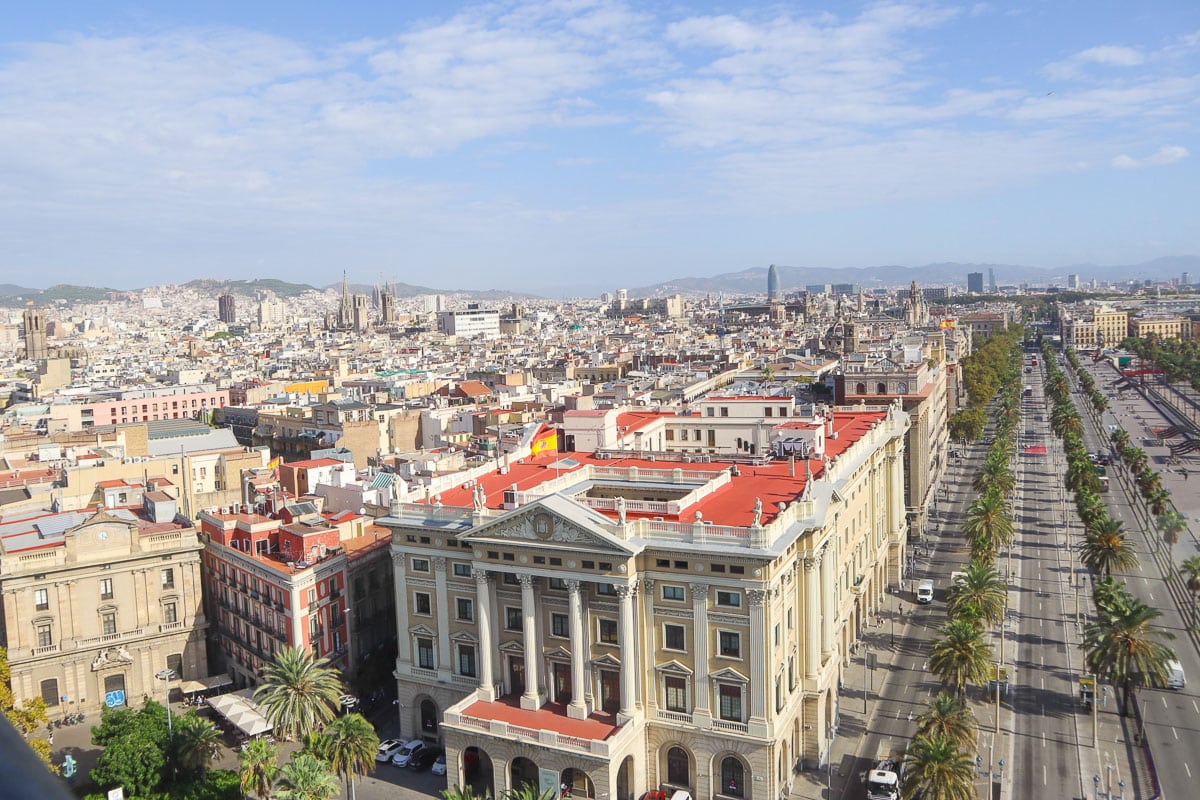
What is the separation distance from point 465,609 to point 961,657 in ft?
90.8

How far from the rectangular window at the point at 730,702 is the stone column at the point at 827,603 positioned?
9.79m

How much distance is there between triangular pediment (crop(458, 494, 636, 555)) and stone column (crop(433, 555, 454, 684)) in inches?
216

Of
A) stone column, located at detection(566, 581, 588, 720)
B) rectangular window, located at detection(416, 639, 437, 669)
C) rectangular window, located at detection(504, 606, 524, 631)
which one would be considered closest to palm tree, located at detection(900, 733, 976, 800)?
stone column, located at detection(566, 581, 588, 720)

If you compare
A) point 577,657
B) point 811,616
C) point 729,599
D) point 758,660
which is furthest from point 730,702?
point 577,657

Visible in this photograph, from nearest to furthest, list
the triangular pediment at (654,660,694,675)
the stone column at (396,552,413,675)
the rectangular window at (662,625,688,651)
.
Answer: the triangular pediment at (654,660,694,675)
the rectangular window at (662,625,688,651)
the stone column at (396,552,413,675)

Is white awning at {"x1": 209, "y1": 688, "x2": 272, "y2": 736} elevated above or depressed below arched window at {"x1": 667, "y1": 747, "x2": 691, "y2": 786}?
above

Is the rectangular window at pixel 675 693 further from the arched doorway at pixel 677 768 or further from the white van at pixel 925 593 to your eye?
Result: the white van at pixel 925 593

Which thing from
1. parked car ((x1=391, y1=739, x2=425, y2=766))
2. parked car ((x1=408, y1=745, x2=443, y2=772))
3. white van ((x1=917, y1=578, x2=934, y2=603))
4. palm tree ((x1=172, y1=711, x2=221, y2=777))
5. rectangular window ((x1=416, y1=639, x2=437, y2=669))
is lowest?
parked car ((x1=408, y1=745, x2=443, y2=772))

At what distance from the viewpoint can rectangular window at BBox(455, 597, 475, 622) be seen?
185 ft

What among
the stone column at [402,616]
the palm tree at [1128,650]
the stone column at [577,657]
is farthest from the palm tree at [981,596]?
the stone column at [402,616]

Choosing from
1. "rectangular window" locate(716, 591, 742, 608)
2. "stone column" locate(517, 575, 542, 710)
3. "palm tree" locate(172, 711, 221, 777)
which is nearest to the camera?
"rectangular window" locate(716, 591, 742, 608)

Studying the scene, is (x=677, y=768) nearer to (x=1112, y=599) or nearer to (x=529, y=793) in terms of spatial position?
(x=529, y=793)

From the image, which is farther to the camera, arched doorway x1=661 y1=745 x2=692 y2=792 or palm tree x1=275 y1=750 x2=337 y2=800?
arched doorway x1=661 y1=745 x2=692 y2=792

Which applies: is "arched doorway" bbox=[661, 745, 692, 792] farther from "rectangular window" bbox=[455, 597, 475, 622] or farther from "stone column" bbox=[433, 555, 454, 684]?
"stone column" bbox=[433, 555, 454, 684]
